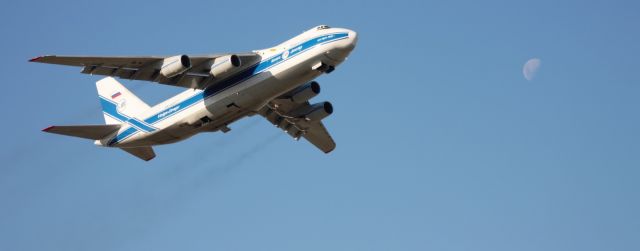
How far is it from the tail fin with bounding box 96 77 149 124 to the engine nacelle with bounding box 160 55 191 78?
174 inches

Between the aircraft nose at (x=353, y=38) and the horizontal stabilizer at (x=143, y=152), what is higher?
the aircraft nose at (x=353, y=38)

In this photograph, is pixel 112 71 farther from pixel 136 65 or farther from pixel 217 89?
pixel 217 89

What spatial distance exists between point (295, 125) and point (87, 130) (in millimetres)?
7677

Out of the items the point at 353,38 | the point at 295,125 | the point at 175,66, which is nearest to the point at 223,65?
the point at 175,66

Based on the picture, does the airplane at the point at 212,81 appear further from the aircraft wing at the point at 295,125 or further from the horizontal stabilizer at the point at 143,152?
the horizontal stabilizer at the point at 143,152

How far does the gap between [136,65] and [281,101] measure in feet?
20.3

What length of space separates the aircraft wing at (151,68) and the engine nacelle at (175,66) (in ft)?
0.90

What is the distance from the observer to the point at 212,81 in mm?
35938

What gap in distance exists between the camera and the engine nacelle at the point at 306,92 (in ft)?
124

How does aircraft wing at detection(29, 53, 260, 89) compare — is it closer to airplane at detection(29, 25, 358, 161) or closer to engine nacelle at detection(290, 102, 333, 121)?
airplane at detection(29, 25, 358, 161)

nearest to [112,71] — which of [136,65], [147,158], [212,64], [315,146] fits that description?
[136,65]

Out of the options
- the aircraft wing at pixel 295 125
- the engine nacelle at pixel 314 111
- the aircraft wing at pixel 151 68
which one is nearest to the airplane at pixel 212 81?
the aircraft wing at pixel 151 68

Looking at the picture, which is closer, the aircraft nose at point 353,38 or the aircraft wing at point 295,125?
the aircraft nose at point 353,38

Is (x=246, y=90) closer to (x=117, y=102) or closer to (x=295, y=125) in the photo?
(x=295, y=125)
